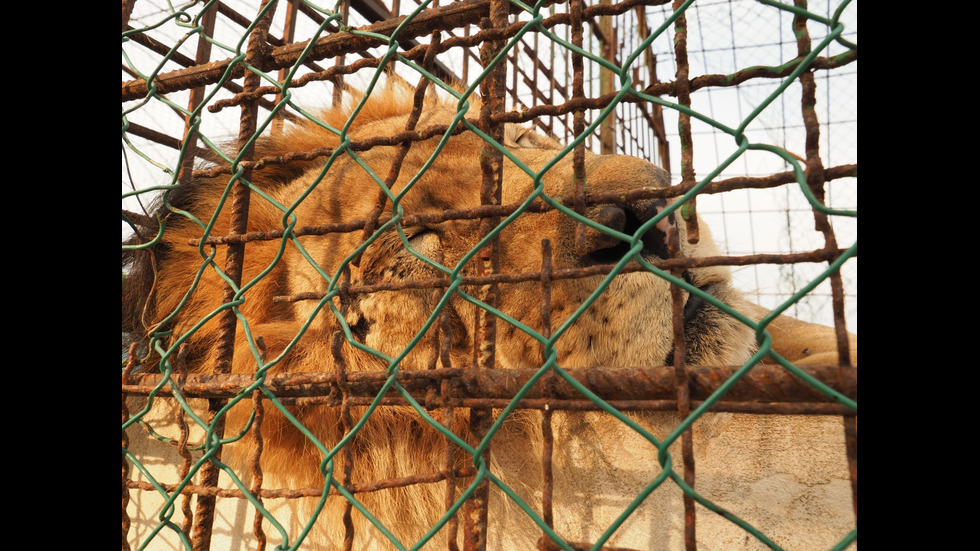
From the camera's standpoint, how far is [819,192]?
89cm

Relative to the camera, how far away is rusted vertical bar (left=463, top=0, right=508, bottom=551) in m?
1.20

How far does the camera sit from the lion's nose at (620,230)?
5.18ft

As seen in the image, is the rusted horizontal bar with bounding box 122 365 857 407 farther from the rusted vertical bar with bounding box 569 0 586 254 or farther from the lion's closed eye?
the lion's closed eye

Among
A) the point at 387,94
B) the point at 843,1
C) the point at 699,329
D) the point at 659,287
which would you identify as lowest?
the point at 699,329

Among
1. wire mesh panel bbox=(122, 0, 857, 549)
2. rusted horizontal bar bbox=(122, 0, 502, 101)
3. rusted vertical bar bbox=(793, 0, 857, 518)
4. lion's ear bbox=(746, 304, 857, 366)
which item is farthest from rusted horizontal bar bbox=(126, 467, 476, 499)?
lion's ear bbox=(746, 304, 857, 366)

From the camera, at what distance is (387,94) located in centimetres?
294

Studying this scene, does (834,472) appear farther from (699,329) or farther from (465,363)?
(465,363)

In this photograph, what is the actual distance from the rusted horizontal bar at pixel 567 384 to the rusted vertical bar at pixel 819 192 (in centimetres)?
5

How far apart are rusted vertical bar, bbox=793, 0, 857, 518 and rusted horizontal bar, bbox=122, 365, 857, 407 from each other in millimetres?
49

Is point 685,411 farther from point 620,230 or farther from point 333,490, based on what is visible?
point 333,490

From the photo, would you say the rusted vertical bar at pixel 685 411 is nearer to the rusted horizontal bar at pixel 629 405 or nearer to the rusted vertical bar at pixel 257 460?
the rusted horizontal bar at pixel 629 405

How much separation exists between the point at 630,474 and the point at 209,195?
6.66ft

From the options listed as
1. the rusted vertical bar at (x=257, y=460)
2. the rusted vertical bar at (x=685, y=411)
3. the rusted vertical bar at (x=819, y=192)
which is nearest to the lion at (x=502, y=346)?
the rusted vertical bar at (x=257, y=460)
